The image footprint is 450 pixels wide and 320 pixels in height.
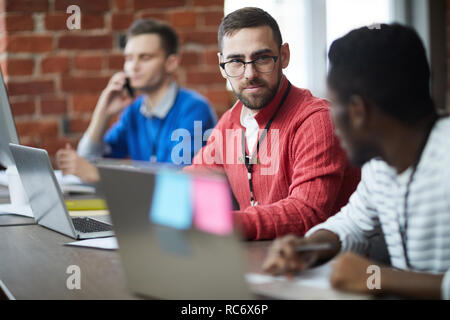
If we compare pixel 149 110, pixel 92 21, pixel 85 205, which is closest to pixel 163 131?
pixel 149 110

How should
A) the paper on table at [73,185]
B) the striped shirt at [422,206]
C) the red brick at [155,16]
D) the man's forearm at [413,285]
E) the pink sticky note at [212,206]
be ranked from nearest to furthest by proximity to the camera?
the pink sticky note at [212,206], the man's forearm at [413,285], the striped shirt at [422,206], the paper on table at [73,185], the red brick at [155,16]

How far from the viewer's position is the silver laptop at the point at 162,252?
0.66 metres

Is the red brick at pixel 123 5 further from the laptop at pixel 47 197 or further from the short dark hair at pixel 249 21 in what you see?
the laptop at pixel 47 197

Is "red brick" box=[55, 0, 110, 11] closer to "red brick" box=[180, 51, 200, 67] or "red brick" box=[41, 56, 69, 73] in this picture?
"red brick" box=[41, 56, 69, 73]

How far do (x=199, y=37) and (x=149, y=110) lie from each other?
1.45ft

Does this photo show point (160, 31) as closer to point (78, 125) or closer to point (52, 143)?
point (78, 125)

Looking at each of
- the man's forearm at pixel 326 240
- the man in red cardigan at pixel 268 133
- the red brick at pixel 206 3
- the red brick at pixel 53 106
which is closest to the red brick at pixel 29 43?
the red brick at pixel 53 106

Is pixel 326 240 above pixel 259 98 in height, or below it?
below

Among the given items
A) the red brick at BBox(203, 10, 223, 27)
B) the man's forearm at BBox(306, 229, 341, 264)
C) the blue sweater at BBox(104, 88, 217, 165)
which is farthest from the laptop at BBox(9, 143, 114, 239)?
the red brick at BBox(203, 10, 223, 27)

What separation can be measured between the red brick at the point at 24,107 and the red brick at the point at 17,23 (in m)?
0.32

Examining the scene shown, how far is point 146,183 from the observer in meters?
0.71

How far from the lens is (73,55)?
2.58 meters

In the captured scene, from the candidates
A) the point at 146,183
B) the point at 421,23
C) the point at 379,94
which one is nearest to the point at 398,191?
the point at 379,94

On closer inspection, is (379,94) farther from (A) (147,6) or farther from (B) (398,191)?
(A) (147,6)
